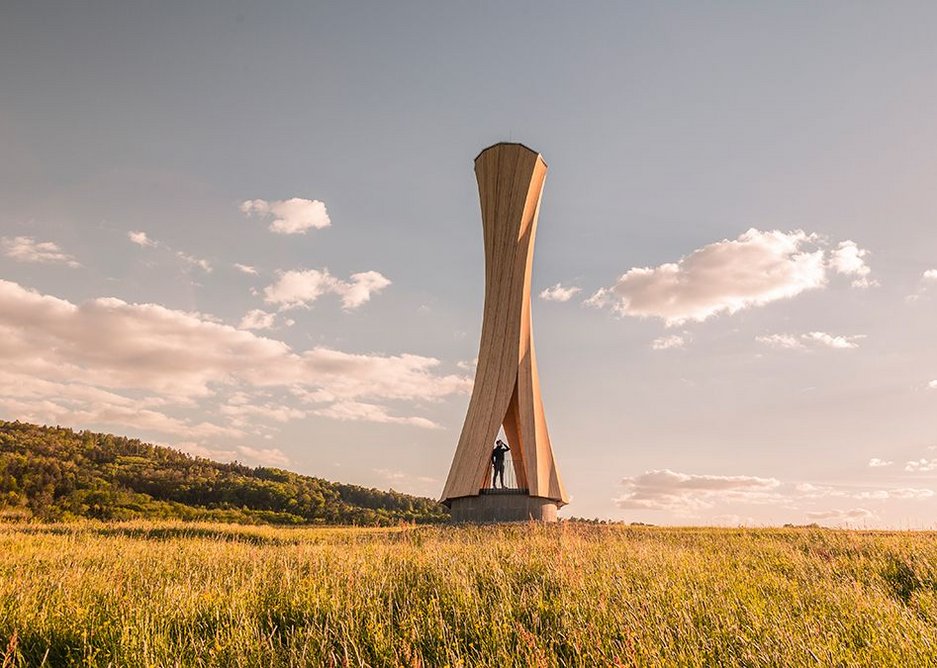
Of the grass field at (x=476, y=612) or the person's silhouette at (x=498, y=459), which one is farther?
the person's silhouette at (x=498, y=459)

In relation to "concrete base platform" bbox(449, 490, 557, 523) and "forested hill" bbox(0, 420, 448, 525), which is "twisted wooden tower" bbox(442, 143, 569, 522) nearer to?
"concrete base platform" bbox(449, 490, 557, 523)

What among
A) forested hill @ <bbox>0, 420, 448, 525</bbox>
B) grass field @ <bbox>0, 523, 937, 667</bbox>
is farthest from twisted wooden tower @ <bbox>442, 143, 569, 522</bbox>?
grass field @ <bbox>0, 523, 937, 667</bbox>

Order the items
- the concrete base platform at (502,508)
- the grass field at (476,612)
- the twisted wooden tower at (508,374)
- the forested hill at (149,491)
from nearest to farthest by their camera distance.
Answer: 1. the grass field at (476,612)
2. the concrete base platform at (502,508)
3. the twisted wooden tower at (508,374)
4. the forested hill at (149,491)

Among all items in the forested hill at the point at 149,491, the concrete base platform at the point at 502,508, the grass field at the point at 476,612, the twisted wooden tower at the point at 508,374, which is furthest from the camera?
the forested hill at the point at 149,491

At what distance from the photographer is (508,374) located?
18.2m

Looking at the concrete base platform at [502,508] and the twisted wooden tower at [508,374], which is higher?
the twisted wooden tower at [508,374]

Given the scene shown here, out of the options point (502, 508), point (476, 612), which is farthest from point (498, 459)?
point (476, 612)

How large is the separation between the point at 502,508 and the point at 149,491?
2925 cm

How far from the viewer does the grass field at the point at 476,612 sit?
3.90 m

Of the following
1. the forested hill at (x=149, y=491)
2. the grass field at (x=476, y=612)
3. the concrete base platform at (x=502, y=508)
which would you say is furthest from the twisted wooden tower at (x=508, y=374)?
the grass field at (x=476, y=612)

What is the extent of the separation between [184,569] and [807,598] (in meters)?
Answer: 6.79

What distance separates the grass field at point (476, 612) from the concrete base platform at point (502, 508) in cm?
925

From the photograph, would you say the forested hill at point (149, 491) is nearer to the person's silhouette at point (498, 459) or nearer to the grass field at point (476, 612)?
the person's silhouette at point (498, 459)

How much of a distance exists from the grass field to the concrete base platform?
925 centimetres
